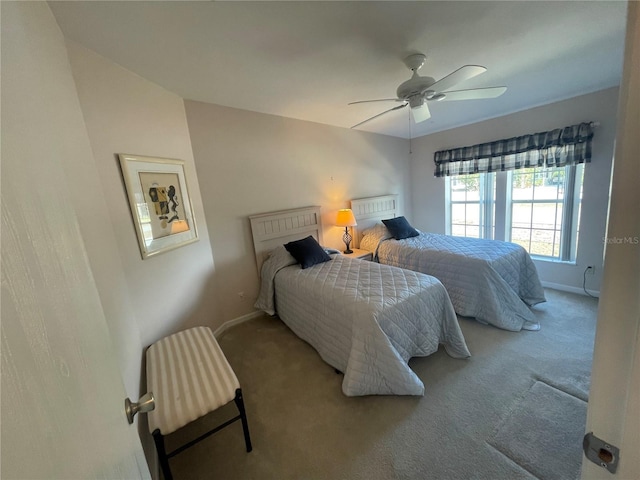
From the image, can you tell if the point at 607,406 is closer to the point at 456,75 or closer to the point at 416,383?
the point at 416,383

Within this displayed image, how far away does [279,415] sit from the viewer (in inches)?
65.5

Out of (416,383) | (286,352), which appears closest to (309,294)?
(286,352)

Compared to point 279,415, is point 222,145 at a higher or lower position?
higher

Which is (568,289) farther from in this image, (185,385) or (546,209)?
(185,385)

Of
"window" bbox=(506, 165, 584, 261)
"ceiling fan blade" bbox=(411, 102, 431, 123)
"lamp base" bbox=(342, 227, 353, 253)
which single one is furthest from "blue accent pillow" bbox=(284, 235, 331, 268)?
"window" bbox=(506, 165, 584, 261)

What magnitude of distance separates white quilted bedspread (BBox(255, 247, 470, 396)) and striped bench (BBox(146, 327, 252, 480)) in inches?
31.6

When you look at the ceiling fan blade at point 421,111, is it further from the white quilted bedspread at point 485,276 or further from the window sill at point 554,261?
the window sill at point 554,261

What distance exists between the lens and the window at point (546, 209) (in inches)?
120

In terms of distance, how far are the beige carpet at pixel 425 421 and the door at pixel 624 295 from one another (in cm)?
120

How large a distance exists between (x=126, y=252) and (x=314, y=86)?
2013 millimetres

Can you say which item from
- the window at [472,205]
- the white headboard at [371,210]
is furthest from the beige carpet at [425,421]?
the white headboard at [371,210]

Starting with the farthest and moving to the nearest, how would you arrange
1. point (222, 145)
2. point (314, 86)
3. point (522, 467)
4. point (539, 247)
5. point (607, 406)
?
point (539, 247) < point (222, 145) < point (314, 86) < point (522, 467) < point (607, 406)

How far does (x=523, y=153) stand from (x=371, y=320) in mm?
3324

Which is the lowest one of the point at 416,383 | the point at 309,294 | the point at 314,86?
the point at 416,383
